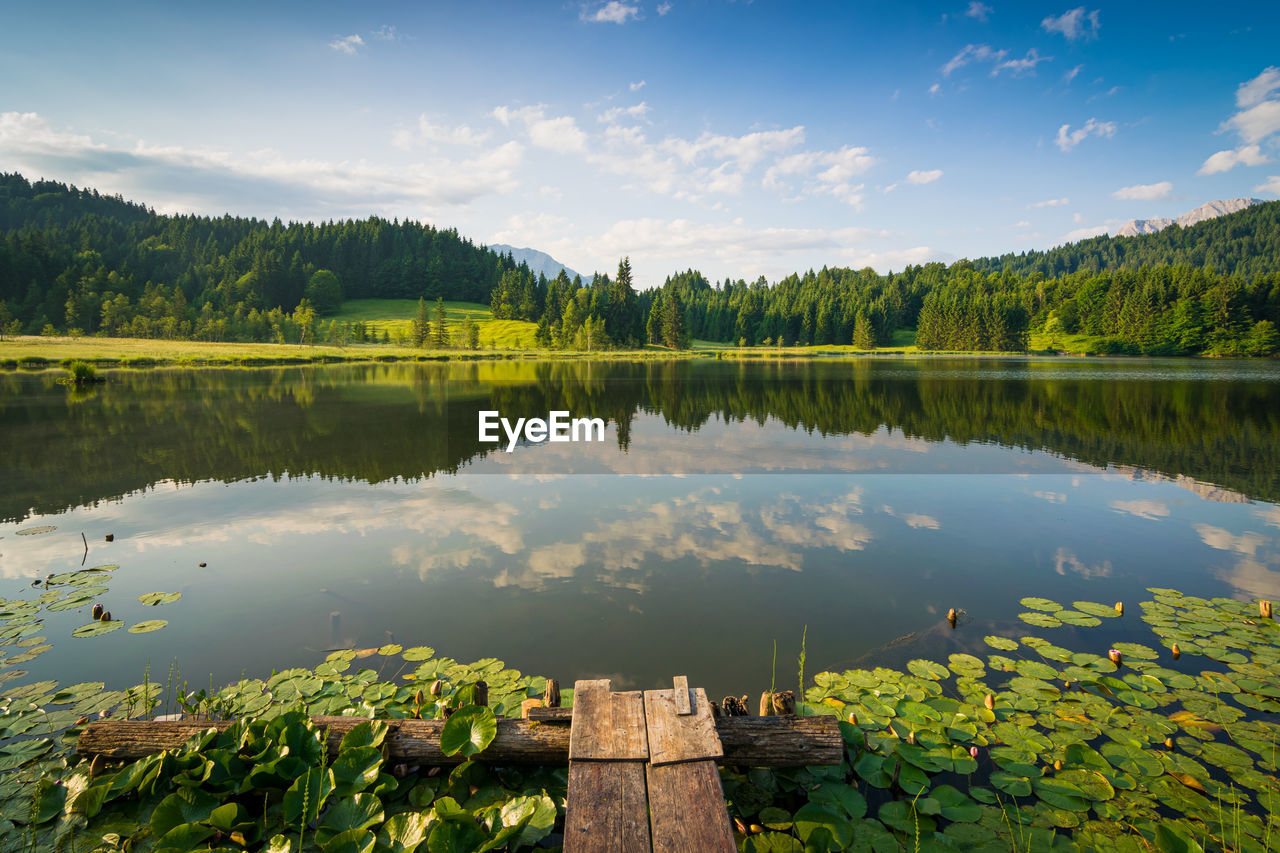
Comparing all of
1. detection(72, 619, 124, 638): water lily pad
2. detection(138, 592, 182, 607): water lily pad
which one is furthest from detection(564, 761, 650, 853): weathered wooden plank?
detection(138, 592, 182, 607): water lily pad

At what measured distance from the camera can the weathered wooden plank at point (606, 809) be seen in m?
3.64

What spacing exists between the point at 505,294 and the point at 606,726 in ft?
458

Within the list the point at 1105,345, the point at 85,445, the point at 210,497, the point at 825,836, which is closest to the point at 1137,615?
the point at 825,836

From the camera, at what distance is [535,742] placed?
4719 millimetres

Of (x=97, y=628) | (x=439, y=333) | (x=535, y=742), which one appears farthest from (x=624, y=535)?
(x=439, y=333)

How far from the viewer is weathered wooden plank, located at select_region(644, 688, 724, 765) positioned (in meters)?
4.33

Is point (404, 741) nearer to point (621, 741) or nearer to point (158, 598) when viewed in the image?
point (621, 741)

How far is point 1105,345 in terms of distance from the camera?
114938 millimetres

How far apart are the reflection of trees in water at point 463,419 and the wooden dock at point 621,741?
10.6 m

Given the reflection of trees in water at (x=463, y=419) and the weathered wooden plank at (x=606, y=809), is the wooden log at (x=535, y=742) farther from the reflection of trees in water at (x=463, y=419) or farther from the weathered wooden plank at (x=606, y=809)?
the reflection of trees in water at (x=463, y=419)

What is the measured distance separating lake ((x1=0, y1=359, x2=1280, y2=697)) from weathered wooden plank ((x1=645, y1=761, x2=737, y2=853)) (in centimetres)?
194

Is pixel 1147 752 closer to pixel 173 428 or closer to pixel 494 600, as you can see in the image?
pixel 494 600

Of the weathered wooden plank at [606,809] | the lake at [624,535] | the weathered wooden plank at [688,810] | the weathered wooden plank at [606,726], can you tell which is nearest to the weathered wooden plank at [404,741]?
the weathered wooden plank at [606,726]

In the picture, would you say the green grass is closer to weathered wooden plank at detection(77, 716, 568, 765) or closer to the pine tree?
the pine tree
